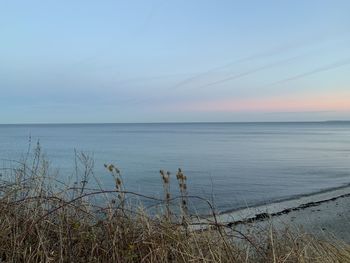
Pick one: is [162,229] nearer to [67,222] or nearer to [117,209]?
[117,209]

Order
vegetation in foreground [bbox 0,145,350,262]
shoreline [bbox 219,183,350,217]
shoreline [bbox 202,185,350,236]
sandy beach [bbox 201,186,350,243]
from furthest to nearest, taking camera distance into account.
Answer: shoreline [bbox 219,183,350,217], shoreline [bbox 202,185,350,236], sandy beach [bbox 201,186,350,243], vegetation in foreground [bbox 0,145,350,262]

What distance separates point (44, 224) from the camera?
464cm

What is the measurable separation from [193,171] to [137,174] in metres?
4.42

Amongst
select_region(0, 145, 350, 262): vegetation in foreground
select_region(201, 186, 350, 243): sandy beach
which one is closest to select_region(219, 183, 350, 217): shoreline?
select_region(201, 186, 350, 243): sandy beach

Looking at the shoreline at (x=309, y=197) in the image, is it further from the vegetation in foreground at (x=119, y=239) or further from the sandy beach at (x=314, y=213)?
the vegetation in foreground at (x=119, y=239)

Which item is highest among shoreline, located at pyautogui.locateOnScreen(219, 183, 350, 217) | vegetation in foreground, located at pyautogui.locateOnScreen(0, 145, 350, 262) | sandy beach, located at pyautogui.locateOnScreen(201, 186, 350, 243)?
vegetation in foreground, located at pyautogui.locateOnScreen(0, 145, 350, 262)

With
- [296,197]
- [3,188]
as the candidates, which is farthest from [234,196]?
[3,188]

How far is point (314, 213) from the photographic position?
16031 mm

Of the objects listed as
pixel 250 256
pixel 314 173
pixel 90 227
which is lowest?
pixel 314 173

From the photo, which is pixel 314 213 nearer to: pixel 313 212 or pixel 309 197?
pixel 313 212

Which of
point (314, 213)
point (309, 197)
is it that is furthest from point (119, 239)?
point (309, 197)

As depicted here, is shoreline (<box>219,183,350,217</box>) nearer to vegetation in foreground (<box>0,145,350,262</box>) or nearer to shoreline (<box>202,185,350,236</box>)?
shoreline (<box>202,185,350,236</box>)

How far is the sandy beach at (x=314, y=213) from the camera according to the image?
512 inches

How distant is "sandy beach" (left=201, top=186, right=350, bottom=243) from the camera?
512 inches
